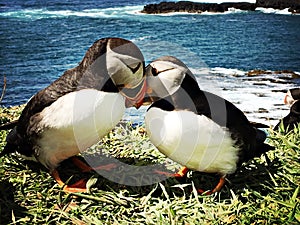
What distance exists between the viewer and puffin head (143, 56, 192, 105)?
236 centimetres

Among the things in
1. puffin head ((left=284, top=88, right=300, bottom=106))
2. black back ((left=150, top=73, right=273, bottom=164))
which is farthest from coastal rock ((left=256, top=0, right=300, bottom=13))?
black back ((left=150, top=73, right=273, bottom=164))

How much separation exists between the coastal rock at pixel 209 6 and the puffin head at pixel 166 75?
17257 millimetres

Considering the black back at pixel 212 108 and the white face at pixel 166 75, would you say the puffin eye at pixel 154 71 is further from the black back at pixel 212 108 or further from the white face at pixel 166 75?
the black back at pixel 212 108

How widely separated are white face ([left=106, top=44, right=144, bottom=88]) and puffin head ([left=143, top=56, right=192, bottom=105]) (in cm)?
6

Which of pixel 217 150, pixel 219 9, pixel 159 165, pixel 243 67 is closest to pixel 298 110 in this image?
pixel 159 165

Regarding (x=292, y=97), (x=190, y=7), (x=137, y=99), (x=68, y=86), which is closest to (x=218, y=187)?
(x=137, y=99)

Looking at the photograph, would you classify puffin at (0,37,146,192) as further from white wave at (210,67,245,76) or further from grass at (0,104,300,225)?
white wave at (210,67,245,76)

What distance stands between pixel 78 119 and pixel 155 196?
0.64 meters

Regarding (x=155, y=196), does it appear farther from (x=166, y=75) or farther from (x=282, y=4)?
(x=282, y=4)

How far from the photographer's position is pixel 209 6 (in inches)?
820

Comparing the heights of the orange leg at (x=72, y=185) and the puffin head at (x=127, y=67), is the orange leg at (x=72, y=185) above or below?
below

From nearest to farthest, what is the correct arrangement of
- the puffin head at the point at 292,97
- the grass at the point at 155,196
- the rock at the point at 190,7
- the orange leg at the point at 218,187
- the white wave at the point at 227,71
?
the grass at the point at 155,196 → the orange leg at the point at 218,187 → the puffin head at the point at 292,97 → the white wave at the point at 227,71 → the rock at the point at 190,7

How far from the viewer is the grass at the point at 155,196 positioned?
2.30 m

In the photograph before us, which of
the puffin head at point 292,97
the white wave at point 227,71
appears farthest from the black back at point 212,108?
the white wave at point 227,71
